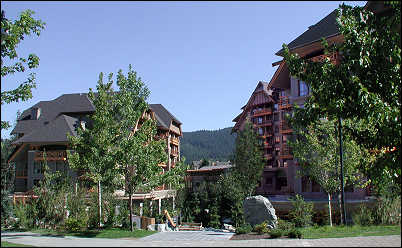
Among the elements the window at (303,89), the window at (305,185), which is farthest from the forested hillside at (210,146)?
the window at (303,89)

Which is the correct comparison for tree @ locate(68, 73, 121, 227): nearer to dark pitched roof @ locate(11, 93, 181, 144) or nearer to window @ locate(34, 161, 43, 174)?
dark pitched roof @ locate(11, 93, 181, 144)

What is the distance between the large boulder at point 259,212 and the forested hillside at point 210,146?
13149 centimetres

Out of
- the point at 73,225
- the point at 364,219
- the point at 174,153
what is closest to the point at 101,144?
the point at 73,225

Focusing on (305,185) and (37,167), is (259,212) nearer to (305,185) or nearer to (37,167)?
(305,185)

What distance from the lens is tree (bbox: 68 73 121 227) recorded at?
63.1ft

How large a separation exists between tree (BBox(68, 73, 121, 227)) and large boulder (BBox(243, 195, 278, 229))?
7.82 m

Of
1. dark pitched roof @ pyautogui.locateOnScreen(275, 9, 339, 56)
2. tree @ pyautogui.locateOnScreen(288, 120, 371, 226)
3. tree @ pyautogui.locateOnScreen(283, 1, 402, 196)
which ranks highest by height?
dark pitched roof @ pyautogui.locateOnScreen(275, 9, 339, 56)

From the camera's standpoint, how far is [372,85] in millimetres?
12219

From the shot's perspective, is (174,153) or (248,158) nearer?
(248,158)

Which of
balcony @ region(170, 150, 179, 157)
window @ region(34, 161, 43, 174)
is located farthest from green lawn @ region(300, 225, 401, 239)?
balcony @ region(170, 150, 179, 157)

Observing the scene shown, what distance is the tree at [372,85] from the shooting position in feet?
38.0

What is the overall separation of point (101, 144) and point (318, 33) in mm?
21348

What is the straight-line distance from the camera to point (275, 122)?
63375 mm

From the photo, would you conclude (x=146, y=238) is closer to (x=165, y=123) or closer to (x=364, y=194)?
(x=364, y=194)
